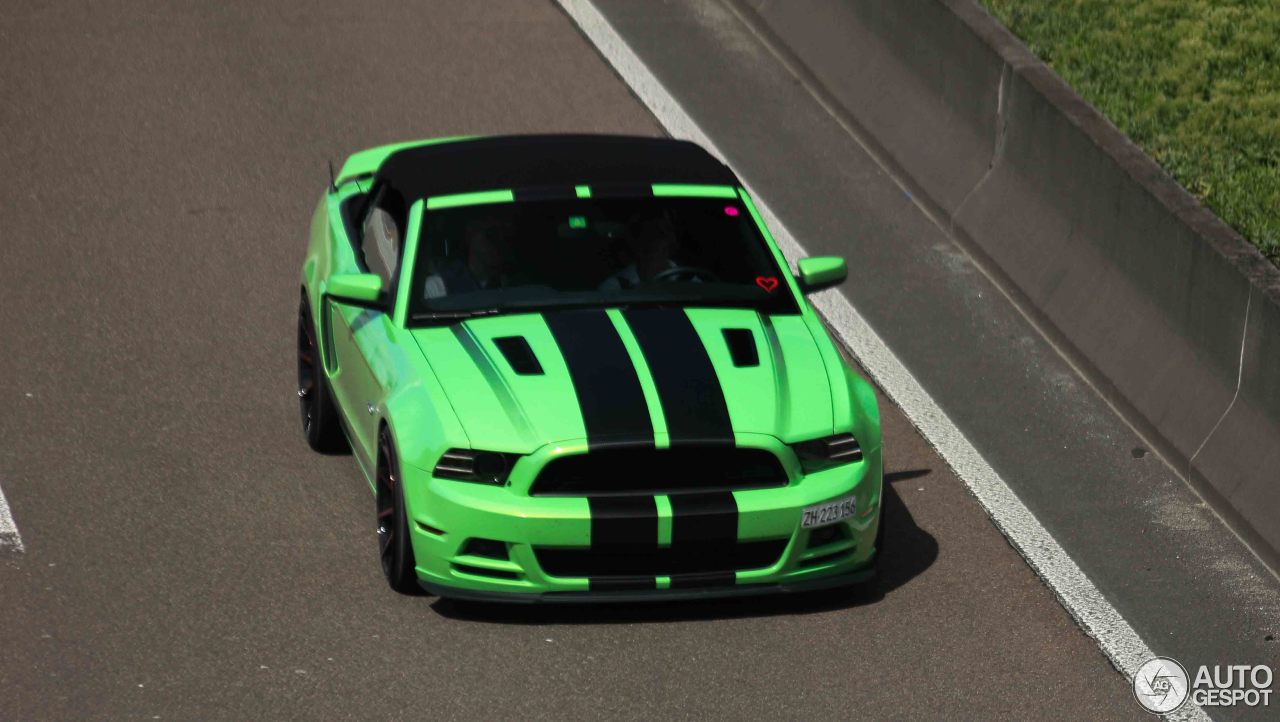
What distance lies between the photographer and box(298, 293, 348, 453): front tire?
10.1 meters

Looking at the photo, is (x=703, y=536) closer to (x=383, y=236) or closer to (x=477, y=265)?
(x=477, y=265)

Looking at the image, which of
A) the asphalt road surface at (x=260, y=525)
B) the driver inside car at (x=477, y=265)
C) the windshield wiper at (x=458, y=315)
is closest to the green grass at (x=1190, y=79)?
the asphalt road surface at (x=260, y=525)

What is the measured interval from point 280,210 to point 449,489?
221 inches

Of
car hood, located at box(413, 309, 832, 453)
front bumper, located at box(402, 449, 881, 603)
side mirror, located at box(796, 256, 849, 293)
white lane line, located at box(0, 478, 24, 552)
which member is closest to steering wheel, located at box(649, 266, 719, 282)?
car hood, located at box(413, 309, 832, 453)

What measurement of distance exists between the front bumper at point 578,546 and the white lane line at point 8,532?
1.83 metres

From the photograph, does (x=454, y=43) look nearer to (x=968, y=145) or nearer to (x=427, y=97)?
(x=427, y=97)

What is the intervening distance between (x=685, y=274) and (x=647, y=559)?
5.38ft

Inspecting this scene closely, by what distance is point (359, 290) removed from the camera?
29.7 feet

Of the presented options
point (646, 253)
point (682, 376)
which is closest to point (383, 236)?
point (646, 253)

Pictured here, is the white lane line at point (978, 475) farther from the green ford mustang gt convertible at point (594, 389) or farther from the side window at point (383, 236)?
the side window at point (383, 236)

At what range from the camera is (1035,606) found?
8766 mm

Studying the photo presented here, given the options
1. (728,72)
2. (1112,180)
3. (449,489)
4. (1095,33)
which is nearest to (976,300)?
(1112,180)

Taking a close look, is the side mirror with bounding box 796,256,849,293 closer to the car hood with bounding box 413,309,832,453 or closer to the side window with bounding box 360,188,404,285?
the car hood with bounding box 413,309,832,453

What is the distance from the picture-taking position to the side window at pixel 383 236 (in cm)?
958
